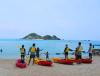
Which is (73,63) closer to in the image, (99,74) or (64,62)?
(64,62)

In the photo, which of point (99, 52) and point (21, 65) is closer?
point (21, 65)

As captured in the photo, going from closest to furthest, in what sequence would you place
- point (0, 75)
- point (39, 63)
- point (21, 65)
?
point (0, 75)
point (21, 65)
point (39, 63)

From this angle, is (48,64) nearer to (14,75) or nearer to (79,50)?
(79,50)

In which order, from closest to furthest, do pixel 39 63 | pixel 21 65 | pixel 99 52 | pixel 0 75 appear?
pixel 0 75 < pixel 21 65 < pixel 39 63 < pixel 99 52

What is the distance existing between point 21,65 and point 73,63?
5676 millimetres

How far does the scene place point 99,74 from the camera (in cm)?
2014

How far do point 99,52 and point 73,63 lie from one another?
17802mm

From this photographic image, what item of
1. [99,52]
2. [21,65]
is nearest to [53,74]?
[21,65]

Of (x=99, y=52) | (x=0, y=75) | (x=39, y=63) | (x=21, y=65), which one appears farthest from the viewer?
(x=99, y=52)

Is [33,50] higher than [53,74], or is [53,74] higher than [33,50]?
[33,50]

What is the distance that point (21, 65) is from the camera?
942 inches

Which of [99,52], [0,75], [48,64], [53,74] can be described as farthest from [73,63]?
[99,52]

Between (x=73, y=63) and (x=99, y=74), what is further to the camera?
(x=73, y=63)

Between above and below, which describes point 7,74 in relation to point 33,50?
below
